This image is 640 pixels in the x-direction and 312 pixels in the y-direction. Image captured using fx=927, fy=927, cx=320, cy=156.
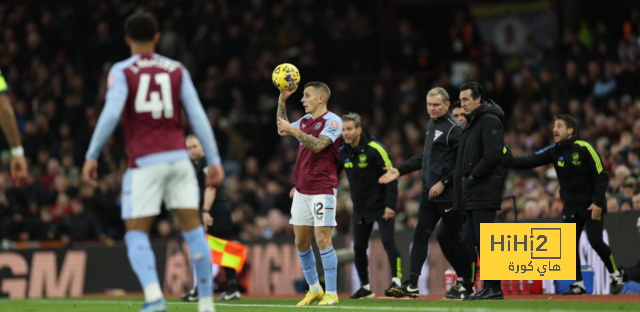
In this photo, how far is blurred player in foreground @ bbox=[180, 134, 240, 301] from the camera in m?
12.2

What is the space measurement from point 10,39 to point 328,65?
835 centimetres

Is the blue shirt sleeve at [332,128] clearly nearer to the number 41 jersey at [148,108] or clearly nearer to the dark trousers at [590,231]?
the number 41 jersey at [148,108]

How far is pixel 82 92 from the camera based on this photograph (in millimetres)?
22859

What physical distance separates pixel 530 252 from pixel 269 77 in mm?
12002

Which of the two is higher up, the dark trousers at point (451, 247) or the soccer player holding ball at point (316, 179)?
the soccer player holding ball at point (316, 179)

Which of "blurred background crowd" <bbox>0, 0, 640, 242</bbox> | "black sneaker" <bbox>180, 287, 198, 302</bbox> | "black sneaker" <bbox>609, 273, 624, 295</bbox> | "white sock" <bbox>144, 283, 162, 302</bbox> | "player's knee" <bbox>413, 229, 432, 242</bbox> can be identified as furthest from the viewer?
"blurred background crowd" <bbox>0, 0, 640, 242</bbox>

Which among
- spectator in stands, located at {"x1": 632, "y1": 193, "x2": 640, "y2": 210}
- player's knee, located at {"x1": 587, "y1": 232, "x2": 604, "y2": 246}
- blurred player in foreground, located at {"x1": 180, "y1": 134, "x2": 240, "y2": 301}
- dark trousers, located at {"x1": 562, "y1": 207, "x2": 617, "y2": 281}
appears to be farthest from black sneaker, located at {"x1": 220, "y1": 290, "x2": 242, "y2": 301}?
spectator in stands, located at {"x1": 632, "y1": 193, "x2": 640, "y2": 210}

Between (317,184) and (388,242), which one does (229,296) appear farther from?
(317,184)

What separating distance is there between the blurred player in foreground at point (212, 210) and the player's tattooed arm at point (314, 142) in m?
3.02

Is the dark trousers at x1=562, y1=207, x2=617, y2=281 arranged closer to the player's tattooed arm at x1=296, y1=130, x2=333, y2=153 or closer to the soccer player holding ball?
the soccer player holding ball

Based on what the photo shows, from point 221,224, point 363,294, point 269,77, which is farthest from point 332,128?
point 269,77

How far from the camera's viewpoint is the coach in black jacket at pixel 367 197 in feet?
38.0

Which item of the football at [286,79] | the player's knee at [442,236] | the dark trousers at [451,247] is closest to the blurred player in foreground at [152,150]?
the football at [286,79]

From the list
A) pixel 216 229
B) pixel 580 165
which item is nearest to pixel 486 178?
pixel 580 165
